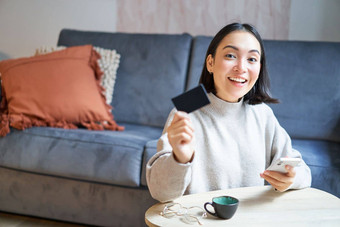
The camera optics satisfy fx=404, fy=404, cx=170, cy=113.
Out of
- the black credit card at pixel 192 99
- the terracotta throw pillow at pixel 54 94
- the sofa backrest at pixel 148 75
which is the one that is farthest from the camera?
the sofa backrest at pixel 148 75

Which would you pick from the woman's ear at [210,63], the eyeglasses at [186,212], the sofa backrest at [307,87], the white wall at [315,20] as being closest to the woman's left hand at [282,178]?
the eyeglasses at [186,212]

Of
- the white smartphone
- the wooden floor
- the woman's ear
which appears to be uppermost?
the woman's ear

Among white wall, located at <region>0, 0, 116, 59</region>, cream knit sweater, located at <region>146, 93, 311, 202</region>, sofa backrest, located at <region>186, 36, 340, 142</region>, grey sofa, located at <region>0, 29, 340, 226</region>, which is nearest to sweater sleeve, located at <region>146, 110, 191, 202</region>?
cream knit sweater, located at <region>146, 93, 311, 202</region>

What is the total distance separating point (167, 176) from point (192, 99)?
0.63ft

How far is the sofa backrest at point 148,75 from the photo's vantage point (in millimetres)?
2252

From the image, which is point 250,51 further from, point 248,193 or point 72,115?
point 72,115

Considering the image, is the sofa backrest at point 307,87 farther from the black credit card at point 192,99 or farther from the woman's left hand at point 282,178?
the black credit card at point 192,99

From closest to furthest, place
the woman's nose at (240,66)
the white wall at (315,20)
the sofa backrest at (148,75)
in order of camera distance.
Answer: the woman's nose at (240,66), the sofa backrest at (148,75), the white wall at (315,20)

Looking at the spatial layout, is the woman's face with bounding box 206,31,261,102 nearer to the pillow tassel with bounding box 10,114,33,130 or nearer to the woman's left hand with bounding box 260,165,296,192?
the woman's left hand with bounding box 260,165,296,192

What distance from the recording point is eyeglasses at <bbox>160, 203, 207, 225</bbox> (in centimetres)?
87

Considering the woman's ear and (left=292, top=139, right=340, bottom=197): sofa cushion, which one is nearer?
the woman's ear

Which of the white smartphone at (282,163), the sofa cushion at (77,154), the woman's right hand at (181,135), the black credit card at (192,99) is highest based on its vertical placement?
the black credit card at (192,99)

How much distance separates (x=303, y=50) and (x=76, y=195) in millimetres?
1357

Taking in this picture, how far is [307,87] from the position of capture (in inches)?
81.2
